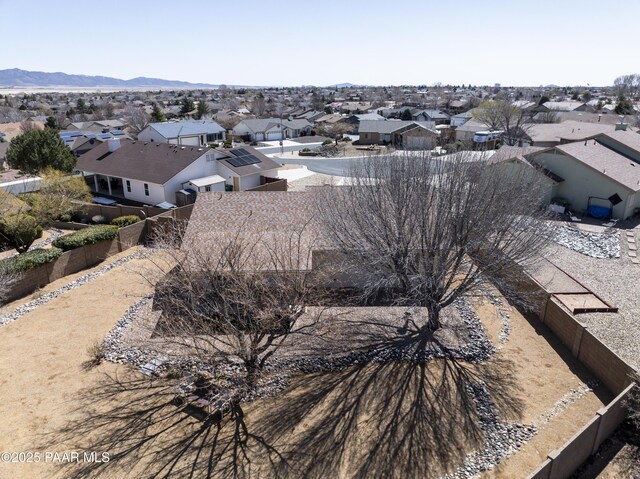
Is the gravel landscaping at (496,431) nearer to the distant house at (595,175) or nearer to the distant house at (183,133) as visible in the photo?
the distant house at (595,175)

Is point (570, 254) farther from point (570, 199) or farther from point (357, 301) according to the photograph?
point (357, 301)

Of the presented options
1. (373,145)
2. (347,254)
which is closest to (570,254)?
(347,254)

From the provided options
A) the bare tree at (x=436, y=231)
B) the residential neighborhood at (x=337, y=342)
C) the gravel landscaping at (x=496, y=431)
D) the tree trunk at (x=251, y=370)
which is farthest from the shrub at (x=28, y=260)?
the gravel landscaping at (x=496, y=431)

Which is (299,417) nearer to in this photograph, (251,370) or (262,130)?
(251,370)

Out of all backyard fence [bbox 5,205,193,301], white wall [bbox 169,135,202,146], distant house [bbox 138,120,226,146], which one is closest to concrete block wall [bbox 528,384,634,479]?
backyard fence [bbox 5,205,193,301]

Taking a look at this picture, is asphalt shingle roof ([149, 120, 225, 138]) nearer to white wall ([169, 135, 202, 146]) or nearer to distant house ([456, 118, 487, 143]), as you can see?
white wall ([169, 135, 202, 146])

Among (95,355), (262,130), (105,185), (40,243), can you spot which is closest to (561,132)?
(262,130)
